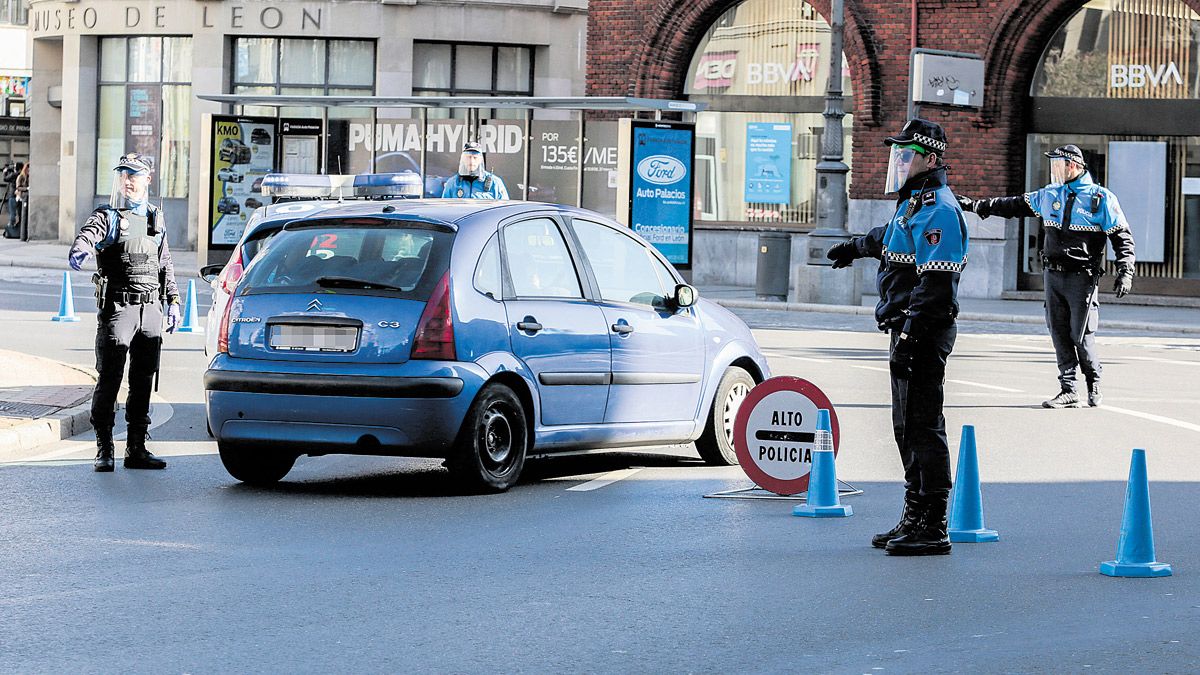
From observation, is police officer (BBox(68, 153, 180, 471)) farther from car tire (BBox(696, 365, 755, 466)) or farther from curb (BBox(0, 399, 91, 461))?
car tire (BBox(696, 365, 755, 466))

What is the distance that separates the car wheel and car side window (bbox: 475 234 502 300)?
1383 millimetres

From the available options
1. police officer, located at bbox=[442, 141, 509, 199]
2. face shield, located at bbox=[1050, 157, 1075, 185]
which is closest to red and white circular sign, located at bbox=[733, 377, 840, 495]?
Answer: face shield, located at bbox=[1050, 157, 1075, 185]

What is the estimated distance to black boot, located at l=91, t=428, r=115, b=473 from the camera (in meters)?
11.0

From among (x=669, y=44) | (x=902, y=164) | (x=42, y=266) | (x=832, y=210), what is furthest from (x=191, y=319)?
(x=42, y=266)

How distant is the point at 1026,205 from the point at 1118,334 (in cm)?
1169

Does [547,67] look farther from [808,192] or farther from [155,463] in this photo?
[155,463]

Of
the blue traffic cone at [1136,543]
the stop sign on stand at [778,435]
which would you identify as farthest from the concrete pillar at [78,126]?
the blue traffic cone at [1136,543]

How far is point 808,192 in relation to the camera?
110 feet

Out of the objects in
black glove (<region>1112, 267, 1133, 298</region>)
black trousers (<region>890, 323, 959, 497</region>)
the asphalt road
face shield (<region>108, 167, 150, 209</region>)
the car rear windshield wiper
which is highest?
face shield (<region>108, 167, 150, 209</region>)

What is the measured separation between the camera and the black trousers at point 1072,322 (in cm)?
1536

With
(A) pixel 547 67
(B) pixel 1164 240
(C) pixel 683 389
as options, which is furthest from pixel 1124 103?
(C) pixel 683 389

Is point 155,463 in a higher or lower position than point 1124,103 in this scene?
lower

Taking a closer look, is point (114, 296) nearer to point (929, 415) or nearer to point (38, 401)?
point (38, 401)

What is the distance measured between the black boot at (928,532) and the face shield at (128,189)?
16.2 feet
